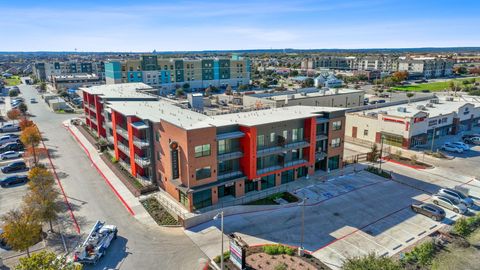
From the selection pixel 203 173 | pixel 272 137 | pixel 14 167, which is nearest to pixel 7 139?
pixel 14 167

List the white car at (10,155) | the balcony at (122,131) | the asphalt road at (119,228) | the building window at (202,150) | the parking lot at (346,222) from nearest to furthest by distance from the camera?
the asphalt road at (119,228) → the parking lot at (346,222) → the building window at (202,150) → the balcony at (122,131) → the white car at (10,155)

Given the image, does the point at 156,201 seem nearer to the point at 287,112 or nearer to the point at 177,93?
the point at 287,112

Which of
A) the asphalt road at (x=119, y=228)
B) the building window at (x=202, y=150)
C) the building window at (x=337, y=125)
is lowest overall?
the asphalt road at (x=119, y=228)

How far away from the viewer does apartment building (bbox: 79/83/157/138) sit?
61.5 metres

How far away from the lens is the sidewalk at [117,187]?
3922 cm

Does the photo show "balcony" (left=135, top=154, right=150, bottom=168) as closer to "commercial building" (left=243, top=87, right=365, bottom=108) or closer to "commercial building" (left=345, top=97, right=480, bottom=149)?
"commercial building" (left=243, top=87, right=365, bottom=108)

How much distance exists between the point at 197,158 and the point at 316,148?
2095cm

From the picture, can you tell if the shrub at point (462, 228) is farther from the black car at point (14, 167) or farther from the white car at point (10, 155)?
the white car at point (10, 155)

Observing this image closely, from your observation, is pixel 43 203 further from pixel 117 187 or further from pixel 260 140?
pixel 260 140

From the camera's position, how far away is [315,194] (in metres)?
44.9

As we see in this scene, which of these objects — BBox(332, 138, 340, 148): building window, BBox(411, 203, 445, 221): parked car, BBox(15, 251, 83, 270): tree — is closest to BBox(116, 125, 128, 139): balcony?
BBox(15, 251, 83, 270): tree

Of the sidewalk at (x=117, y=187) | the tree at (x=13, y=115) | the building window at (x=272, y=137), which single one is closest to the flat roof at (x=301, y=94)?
the building window at (x=272, y=137)

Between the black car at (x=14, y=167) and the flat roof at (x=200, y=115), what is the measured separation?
17.6 m

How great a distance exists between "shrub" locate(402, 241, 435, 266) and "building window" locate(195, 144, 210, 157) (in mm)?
23287
